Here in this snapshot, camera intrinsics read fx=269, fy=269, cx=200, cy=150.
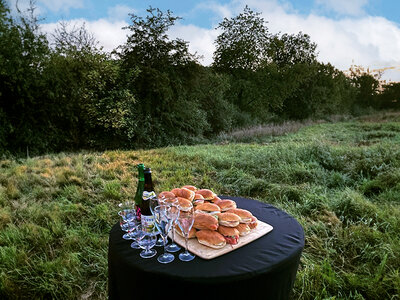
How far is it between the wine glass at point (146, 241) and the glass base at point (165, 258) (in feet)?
0.17

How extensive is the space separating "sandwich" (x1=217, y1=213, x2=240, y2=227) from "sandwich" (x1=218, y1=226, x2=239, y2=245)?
0.02 meters

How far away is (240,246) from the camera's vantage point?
135 cm

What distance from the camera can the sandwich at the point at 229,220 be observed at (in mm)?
1388

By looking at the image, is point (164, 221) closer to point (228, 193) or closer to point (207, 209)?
point (207, 209)

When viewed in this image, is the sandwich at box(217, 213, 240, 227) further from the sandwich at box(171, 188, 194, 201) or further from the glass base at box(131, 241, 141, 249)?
the glass base at box(131, 241, 141, 249)

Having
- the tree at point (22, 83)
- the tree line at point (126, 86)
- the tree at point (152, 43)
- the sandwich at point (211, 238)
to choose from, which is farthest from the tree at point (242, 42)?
the sandwich at point (211, 238)

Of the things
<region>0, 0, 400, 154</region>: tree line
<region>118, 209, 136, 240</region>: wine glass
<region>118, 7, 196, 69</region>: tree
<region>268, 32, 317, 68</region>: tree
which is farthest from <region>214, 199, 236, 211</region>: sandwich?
<region>268, 32, 317, 68</region>: tree

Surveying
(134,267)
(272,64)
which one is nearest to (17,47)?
(134,267)

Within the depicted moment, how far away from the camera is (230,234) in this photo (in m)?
1.36

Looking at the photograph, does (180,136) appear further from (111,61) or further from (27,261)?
(27,261)

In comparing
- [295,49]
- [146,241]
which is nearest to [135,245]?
[146,241]

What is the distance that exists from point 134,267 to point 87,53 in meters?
8.97

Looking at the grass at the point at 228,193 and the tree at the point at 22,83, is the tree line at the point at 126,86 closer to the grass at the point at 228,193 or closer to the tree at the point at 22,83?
the tree at the point at 22,83

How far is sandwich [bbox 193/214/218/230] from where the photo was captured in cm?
137
